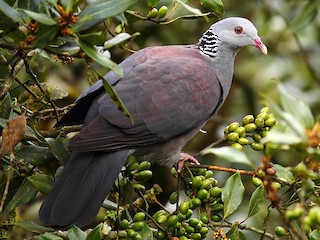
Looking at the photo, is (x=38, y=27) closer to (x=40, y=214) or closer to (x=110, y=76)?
(x=40, y=214)

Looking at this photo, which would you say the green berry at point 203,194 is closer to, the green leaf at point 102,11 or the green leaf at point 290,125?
the green leaf at point 102,11

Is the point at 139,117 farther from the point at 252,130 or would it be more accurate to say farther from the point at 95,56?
the point at 95,56

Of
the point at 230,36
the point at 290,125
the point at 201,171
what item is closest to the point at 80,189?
the point at 201,171

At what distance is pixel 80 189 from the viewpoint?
271 centimetres

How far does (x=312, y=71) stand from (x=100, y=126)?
7.16ft

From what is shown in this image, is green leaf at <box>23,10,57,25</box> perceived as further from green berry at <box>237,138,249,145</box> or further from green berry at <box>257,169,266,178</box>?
green berry at <box>237,138,249,145</box>

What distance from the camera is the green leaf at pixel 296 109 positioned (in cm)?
160

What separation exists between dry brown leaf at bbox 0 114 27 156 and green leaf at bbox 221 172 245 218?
683 mm

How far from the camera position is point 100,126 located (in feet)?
9.48

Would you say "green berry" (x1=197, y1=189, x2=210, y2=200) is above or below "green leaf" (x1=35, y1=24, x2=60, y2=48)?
below

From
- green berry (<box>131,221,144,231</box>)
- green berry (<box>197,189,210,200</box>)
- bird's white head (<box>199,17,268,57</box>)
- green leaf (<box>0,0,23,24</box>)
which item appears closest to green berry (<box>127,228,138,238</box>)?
green berry (<box>131,221,144,231</box>)

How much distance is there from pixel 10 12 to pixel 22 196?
2.38ft

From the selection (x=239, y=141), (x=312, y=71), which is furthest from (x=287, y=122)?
(x=312, y=71)

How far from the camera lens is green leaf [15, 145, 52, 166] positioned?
247 cm
